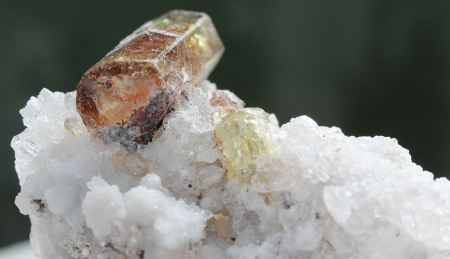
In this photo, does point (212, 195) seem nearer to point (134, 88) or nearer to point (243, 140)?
point (243, 140)

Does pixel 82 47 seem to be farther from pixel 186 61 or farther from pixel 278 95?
pixel 186 61

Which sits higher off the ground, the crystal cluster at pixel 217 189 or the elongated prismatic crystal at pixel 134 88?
the elongated prismatic crystal at pixel 134 88

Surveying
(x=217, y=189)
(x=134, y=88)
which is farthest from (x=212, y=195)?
(x=134, y=88)

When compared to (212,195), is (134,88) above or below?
above

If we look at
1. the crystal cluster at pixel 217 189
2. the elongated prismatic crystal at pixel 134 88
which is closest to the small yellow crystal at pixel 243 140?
the crystal cluster at pixel 217 189

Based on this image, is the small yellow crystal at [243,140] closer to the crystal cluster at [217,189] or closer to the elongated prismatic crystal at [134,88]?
the crystal cluster at [217,189]

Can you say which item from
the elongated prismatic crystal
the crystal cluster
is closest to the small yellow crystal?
the crystal cluster

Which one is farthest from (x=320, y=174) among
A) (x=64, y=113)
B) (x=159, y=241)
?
(x=64, y=113)
